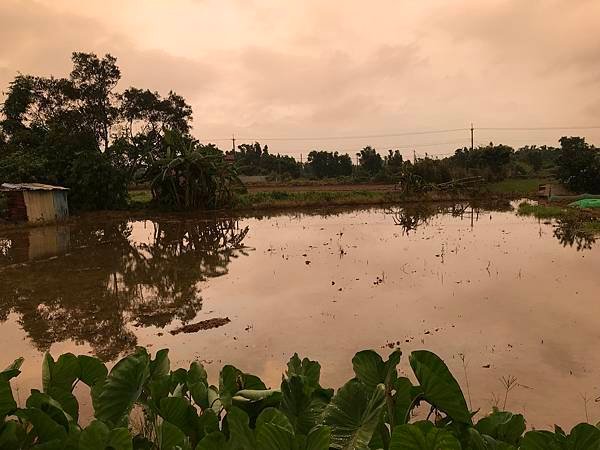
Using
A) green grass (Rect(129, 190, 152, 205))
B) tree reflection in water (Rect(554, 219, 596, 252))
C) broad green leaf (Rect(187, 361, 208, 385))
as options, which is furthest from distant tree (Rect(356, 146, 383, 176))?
broad green leaf (Rect(187, 361, 208, 385))

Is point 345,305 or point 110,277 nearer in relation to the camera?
A: point 345,305

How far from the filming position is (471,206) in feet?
80.4

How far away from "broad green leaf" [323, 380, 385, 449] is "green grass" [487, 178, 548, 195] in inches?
1280

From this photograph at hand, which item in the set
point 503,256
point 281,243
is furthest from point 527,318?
point 281,243

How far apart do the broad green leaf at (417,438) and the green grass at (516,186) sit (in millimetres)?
32720

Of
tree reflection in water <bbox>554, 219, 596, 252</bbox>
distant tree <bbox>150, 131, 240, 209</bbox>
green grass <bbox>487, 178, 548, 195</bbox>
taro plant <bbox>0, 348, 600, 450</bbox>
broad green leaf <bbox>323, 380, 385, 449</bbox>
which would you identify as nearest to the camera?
taro plant <bbox>0, 348, 600, 450</bbox>

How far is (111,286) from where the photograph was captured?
859cm

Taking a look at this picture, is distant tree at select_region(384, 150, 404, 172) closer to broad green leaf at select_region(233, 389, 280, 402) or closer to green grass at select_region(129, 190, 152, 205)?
green grass at select_region(129, 190, 152, 205)

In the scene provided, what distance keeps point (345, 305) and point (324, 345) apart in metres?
1.65

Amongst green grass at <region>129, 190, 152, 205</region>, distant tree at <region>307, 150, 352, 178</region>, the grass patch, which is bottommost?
the grass patch

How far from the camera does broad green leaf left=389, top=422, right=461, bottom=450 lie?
0.84 meters

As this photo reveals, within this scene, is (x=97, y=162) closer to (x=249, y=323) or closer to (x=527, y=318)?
(x=249, y=323)

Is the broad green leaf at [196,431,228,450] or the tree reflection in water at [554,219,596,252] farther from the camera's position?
the tree reflection in water at [554,219,596,252]

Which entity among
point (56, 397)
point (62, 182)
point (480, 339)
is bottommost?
point (480, 339)
